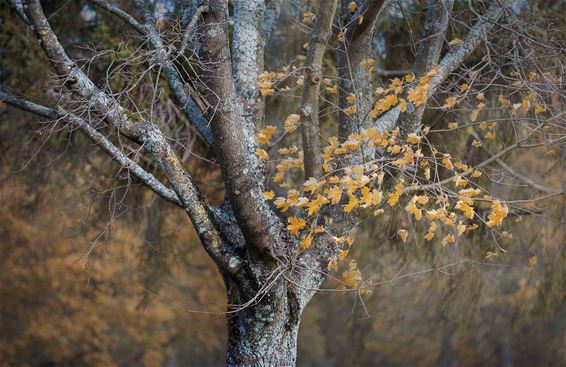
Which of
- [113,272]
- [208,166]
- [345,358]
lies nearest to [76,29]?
[208,166]

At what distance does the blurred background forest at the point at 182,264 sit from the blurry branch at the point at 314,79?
2.59ft

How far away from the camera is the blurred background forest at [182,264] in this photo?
703 centimetres

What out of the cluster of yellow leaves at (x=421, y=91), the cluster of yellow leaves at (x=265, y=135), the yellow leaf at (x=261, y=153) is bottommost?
the yellow leaf at (x=261, y=153)

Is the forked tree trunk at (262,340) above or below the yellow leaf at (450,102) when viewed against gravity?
below

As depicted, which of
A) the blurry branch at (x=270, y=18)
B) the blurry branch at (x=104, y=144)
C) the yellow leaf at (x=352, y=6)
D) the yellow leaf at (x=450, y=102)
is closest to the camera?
the yellow leaf at (x=450, y=102)

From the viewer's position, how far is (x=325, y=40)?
407cm

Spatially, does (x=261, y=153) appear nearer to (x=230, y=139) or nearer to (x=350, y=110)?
(x=230, y=139)

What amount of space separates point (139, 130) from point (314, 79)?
1.09 metres

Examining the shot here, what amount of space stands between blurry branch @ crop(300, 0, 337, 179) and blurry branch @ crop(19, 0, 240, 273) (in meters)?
0.77

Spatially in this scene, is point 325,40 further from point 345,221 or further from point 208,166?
point 208,166

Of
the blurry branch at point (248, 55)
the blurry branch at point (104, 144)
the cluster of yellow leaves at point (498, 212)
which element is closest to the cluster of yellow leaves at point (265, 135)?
the blurry branch at point (248, 55)

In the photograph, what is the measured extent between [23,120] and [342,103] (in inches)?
213

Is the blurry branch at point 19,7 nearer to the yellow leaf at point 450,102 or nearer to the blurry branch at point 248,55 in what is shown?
the blurry branch at point 248,55

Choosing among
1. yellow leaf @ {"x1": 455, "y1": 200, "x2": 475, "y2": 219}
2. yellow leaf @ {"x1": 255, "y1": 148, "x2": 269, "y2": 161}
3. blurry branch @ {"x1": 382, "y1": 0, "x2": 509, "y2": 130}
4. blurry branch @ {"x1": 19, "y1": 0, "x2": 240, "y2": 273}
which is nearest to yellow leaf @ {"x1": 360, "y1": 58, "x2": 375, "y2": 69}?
blurry branch @ {"x1": 382, "y1": 0, "x2": 509, "y2": 130}
